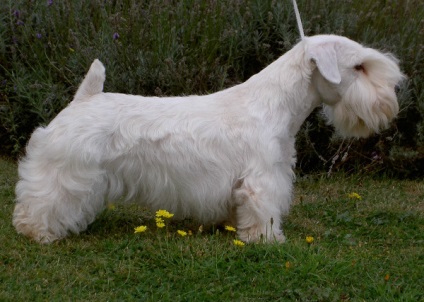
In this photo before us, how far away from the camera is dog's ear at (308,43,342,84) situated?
5.18m

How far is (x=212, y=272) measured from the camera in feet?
15.4

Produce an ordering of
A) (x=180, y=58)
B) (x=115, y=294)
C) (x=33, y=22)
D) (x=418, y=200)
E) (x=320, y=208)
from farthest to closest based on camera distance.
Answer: (x=33, y=22) → (x=180, y=58) → (x=418, y=200) → (x=320, y=208) → (x=115, y=294)

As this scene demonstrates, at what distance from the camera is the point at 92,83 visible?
5418 mm

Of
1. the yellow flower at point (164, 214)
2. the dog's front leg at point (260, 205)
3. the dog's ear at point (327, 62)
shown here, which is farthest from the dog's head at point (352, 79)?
the yellow flower at point (164, 214)

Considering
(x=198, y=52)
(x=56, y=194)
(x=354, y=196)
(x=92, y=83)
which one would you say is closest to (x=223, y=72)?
(x=198, y=52)

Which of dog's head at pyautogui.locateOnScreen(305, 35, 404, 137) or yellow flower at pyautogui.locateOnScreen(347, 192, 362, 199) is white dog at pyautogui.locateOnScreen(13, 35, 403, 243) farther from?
yellow flower at pyautogui.locateOnScreen(347, 192, 362, 199)

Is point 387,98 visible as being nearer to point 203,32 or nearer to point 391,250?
point 391,250

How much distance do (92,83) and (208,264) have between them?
1.54m

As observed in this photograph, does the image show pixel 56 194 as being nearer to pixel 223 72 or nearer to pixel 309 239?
pixel 309 239

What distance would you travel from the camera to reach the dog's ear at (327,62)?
204 inches

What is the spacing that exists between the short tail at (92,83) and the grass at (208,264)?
0.97m

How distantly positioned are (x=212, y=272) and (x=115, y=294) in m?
0.59


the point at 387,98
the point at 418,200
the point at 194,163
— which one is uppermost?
the point at 387,98

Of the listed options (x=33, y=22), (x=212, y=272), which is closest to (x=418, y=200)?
(x=212, y=272)
